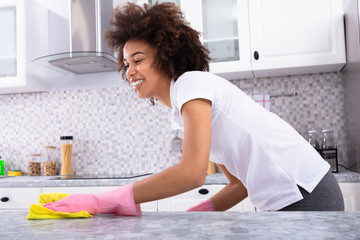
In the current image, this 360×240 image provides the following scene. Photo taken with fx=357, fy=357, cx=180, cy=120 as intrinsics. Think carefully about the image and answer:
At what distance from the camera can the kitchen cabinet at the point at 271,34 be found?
6.80ft

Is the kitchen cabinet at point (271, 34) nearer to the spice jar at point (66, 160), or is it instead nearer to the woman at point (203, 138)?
the woman at point (203, 138)

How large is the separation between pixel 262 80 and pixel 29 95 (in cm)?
179

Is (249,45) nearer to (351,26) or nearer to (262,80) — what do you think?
(262,80)

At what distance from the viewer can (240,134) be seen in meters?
0.92

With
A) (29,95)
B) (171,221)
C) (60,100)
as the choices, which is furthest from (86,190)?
(171,221)

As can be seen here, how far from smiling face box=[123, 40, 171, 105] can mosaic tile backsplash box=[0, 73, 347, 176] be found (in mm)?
1475

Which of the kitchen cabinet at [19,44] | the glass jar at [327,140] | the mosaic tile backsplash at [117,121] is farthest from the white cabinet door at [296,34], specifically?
the kitchen cabinet at [19,44]

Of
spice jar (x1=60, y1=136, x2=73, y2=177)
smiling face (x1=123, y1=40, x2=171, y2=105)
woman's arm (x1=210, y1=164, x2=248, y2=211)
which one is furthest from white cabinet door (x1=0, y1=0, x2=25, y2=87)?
woman's arm (x1=210, y1=164, x2=248, y2=211)

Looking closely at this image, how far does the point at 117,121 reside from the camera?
8.75ft

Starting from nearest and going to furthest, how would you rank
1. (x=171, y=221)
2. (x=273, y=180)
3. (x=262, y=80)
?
(x=171, y=221)
(x=273, y=180)
(x=262, y=80)

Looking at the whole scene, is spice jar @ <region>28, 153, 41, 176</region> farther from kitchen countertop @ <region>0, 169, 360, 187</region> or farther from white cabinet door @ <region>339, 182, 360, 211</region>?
white cabinet door @ <region>339, 182, 360, 211</region>

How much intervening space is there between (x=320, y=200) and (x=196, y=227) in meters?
0.53

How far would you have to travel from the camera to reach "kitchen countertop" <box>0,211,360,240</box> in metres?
0.47

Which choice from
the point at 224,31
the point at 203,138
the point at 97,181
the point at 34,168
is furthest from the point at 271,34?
the point at 34,168
